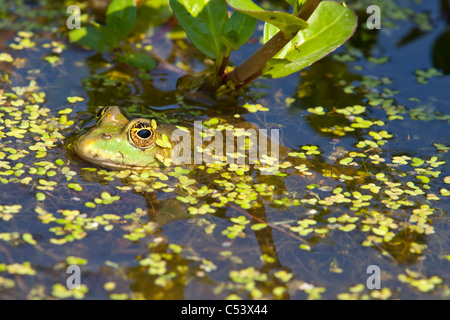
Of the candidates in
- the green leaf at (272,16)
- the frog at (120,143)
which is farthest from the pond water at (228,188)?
the green leaf at (272,16)

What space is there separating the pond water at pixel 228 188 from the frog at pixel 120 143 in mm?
93

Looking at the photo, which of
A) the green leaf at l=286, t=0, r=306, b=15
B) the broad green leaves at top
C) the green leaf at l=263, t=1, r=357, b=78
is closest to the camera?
the green leaf at l=286, t=0, r=306, b=15

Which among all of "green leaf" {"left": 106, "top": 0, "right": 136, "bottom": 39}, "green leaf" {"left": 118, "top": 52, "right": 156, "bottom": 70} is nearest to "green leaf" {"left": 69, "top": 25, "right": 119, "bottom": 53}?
"green leaf" {"left": 106, "top": 0, "right": 136, "bottom": 39}

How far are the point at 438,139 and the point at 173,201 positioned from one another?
7.59 feet

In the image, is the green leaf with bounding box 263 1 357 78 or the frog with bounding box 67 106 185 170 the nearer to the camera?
the frog with bounding box 67 106 185 170

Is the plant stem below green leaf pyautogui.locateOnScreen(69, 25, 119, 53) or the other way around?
below

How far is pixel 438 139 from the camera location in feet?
13.7

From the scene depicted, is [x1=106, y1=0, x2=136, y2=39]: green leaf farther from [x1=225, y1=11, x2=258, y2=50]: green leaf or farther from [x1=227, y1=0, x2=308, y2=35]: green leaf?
[x1=227, y1=0, x2=308, y2=35]: green leaf

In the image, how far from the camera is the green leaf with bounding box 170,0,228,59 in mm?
3869

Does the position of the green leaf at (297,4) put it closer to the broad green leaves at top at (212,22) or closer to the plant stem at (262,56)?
the plant stem at (262,56)

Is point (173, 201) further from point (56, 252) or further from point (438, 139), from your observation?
point (438, 139)
